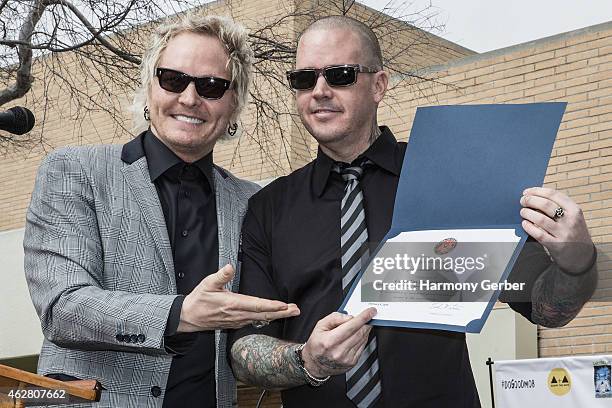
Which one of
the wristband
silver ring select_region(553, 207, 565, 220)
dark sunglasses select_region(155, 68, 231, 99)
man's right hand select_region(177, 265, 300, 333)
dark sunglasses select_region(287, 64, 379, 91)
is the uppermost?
dark sunglasses select_region(155, 68, 231, 99)

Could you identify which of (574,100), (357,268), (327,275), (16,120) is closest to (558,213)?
(357,268)

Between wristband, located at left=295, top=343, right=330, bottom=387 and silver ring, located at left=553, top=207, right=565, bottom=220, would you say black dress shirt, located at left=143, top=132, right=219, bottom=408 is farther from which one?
silver ring, located at left=553, top=207, right=565, bottom=220

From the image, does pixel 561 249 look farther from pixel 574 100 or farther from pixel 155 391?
pixel 574 100

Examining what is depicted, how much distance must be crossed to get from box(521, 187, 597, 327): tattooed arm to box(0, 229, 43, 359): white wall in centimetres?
1153

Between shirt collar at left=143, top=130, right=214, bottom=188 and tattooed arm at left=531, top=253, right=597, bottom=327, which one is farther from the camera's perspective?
shirt collar at left=143, top=130, right=214, bottom=188

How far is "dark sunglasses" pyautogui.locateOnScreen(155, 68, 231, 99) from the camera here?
3.55 meters

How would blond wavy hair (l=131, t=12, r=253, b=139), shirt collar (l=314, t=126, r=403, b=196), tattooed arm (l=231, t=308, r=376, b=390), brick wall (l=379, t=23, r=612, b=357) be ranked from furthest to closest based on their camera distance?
brick wall (l=379, t=23, r=612, b=357)
blond wavy hair (l=131, t=12, r=253, b=139)
shirt collar (l=314, t=126, r=403, b=196)
tattooed arm (l=231, t=308, r=376, b=390)

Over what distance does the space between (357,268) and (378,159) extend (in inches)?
17.7

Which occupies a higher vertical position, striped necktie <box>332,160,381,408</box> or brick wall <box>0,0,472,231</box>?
brick wall <box>0,0,472,231</box>

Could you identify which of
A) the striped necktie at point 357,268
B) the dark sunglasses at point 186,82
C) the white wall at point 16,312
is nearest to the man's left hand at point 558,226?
the striped necktie at point 357,268

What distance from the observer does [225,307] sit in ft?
9.14

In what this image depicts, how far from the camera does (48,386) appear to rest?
2520mm

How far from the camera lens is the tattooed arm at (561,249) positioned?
8.05ft

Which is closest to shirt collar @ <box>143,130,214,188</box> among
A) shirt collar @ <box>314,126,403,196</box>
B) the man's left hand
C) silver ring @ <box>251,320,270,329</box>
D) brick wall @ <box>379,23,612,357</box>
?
shirt collar @ <box>314,126,403,196</box>
